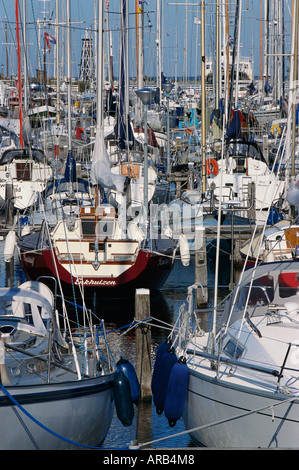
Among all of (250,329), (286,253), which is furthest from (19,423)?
(286,253)

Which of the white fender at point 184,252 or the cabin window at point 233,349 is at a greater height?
the cabin window at point 233,349

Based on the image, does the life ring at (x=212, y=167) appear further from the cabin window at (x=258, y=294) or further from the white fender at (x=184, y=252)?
the cabin window at (x=258, y=294)

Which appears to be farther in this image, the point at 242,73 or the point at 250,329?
the point at 242,73

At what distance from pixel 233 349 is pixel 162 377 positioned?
1088 mm

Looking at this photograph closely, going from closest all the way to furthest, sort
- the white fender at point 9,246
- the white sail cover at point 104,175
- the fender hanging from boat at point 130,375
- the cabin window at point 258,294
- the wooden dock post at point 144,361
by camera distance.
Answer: the fender hanging from boat at point 130,375 < the cabin window at point 258,294 < the wooden dock post at point 144,361 < the white sail cover at point 104,175 < the white fender at point 9,246

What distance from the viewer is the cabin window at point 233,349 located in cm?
1011

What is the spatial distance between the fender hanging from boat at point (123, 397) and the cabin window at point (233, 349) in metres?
1.37

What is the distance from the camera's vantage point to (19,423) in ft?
28.3

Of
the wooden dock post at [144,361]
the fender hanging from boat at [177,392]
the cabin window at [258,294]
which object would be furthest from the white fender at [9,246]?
the fender hanging from boat at [177,392]

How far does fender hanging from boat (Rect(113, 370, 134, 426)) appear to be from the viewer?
404 inches

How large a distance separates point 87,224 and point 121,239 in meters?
0.91

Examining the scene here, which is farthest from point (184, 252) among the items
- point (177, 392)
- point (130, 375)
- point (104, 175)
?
point (177, 392)

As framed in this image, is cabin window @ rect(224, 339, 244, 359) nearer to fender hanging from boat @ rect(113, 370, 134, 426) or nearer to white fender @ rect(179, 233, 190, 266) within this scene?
fender hanging from boat @ rect(113, 370, 134, 426)
